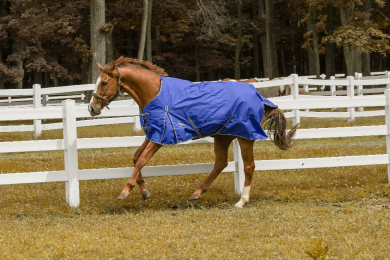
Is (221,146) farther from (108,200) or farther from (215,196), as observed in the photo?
(108,200)

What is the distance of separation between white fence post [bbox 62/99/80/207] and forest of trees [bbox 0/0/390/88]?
11703mm

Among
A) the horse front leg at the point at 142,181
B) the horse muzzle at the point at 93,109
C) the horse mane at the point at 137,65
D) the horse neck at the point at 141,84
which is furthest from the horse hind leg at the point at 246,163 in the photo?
the horse muzzle at the point at 93,109

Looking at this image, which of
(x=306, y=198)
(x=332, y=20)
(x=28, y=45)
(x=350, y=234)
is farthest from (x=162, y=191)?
(x=28, y=45)

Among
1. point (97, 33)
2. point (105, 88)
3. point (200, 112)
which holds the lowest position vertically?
point (200, 112)

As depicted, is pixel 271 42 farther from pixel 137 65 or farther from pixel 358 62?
pixel 137 65

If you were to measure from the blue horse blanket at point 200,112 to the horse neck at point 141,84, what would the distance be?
0.33ft

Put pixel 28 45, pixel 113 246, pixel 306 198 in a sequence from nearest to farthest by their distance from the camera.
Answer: pixel 113 246 < pixel 306 198 < pixel 28 45

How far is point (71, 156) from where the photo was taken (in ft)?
22.4

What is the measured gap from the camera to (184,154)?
10500 millimetres

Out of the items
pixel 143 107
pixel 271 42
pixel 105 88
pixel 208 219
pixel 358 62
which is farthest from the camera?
pixel 358 62

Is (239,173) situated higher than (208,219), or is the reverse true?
(239,173)

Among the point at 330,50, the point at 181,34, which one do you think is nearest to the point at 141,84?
the point at 330,50

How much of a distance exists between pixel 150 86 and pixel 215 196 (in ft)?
6.10

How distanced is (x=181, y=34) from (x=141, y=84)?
33.4 meters
